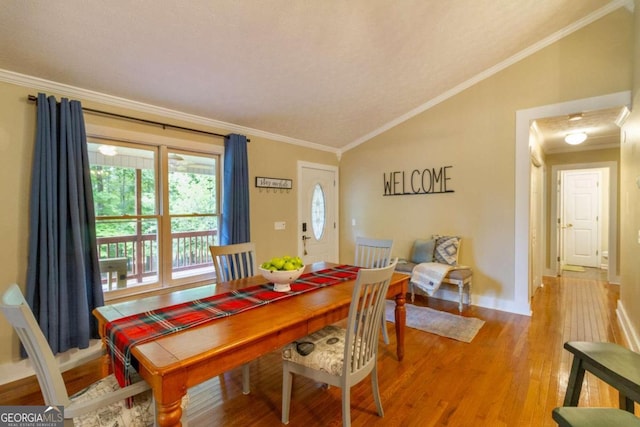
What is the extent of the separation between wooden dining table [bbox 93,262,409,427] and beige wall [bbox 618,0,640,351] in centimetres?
254

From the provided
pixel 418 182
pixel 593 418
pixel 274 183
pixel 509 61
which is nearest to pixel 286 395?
pixel 593 418

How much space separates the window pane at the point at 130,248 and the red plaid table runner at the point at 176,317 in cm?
159

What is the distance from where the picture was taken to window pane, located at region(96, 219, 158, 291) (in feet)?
9.21

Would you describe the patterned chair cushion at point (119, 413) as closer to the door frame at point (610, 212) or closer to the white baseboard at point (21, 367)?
the white baseboard at point (21, 367)

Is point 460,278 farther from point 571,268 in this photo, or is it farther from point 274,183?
point 571,268

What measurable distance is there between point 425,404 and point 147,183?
124 inches

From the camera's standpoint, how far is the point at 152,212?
311 centimetres

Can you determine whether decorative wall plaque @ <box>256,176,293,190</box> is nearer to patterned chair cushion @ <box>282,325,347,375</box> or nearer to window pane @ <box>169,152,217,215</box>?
window pane @ <box>169,152,217,215</box>

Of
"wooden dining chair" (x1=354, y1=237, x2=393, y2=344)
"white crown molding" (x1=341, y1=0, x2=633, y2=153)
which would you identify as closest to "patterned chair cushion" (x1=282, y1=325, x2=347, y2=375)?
"wooden dining chair" (x1=354, y1=237, x2=393, y2=344)

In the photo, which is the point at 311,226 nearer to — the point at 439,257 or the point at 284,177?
the point at 284,177

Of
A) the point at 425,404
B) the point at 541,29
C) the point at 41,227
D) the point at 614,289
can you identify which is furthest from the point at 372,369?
the point at 614,289

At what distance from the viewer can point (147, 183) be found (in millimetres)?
3094

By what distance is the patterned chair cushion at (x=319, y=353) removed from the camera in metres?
1.70

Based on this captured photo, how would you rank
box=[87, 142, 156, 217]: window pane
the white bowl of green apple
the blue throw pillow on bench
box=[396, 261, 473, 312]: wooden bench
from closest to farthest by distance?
1. the white bowl of green apple
2. box=[87, 142, 156, 217]: window pane
3. box=[396, 261, 473, 312]: wooden bench
4. the blue throw pillow on bench
